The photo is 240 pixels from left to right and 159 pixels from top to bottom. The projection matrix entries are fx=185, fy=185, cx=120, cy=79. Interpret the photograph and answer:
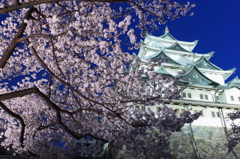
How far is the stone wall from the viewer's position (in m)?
15.3

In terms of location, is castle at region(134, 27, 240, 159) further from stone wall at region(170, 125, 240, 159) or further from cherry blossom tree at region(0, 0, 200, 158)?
cherry blossom tree at region(0, 0, 200, 158)

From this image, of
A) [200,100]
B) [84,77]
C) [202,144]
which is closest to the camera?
[84,77]

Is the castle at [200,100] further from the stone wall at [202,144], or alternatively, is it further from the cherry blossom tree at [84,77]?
the cherry blossom tree at [84,77]

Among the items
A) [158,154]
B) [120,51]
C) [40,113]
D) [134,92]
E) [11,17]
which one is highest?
[11,17]

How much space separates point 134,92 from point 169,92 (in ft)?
4.31

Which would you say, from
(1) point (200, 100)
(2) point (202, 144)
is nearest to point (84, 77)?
(2) point (202, 144)

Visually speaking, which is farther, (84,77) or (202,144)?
(202,144)

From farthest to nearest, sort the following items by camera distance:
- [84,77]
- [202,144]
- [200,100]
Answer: [200,100]
[202,144]
[84,77]

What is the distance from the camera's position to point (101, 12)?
6.60 m

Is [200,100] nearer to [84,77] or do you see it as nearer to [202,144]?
[202,144]

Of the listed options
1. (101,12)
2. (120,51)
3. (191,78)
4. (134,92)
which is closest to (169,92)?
(134,92)

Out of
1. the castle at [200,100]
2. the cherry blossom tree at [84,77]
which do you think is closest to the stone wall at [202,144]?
the castle at [200,100]

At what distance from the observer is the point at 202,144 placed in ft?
53.5

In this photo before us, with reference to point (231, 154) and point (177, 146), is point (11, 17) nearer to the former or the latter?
point (177, 146)
